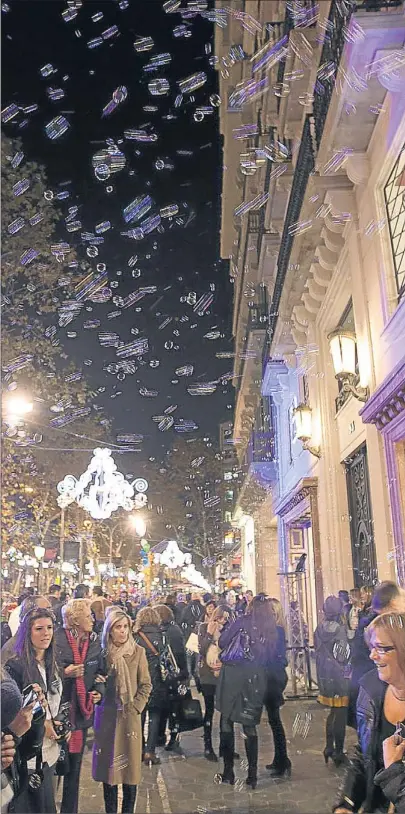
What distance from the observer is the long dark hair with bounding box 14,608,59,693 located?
4.20 m

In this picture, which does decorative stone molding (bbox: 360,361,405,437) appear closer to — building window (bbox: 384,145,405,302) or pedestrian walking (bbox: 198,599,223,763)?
building window (bbox: 384,145,405,302)

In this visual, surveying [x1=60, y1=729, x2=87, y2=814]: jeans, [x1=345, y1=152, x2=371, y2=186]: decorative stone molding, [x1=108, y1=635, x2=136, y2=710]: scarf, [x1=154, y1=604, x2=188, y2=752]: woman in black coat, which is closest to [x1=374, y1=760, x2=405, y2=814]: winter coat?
[x1=108, y1=635, x2=136, y2=710]: scarf

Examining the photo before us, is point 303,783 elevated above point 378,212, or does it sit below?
below

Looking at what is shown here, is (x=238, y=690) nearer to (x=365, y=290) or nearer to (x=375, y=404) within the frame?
(x=375, y=404)

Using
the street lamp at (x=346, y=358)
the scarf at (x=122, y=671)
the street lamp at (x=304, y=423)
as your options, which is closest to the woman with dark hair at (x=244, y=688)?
the scarf at (x=122, y=671)

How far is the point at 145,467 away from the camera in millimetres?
49469

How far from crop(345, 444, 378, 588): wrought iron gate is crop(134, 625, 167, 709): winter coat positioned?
3.09 metres

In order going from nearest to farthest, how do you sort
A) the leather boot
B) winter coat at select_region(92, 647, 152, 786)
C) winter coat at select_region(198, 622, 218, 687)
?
winter coat at select_region(92, 647, 152, 786) < the leather boot < winter coat at select_region(198, 622, 218, 687)

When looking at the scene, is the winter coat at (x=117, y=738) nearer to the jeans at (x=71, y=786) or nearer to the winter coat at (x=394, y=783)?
the jeans at (x=71, y=786)

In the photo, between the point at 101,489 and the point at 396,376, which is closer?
the point at 396,376

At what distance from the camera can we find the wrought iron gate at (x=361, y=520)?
9164mm

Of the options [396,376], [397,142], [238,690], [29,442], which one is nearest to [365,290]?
[397,142]

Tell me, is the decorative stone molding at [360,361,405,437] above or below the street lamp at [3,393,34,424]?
below

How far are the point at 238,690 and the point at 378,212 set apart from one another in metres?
5.68
